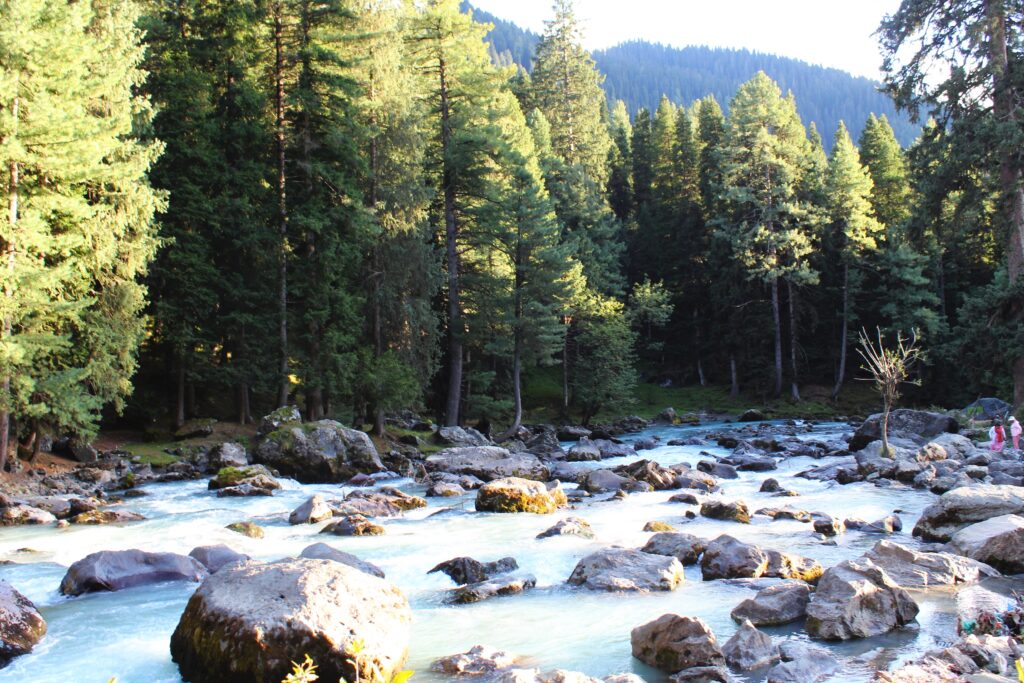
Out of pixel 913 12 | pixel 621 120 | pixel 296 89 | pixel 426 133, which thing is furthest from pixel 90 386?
pixel 621 120

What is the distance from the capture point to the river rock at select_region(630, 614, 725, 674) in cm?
638

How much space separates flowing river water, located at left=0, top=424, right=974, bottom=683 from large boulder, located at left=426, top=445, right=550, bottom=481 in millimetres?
4073

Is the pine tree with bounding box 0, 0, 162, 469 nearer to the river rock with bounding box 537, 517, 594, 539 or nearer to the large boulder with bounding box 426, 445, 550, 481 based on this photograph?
the large boulder with bounding box 426, 445, 550, 481

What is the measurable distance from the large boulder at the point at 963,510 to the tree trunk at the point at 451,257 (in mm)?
19732

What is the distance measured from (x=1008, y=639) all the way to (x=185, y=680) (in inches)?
260

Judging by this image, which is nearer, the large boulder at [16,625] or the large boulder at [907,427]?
the large boulder at [16,625]

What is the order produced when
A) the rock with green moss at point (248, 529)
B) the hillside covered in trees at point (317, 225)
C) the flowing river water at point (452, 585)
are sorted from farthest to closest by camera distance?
the hillside covered in trees at point (317, 225), the rock with green moss at point (248, 529), the flowing river water at point (452, 585)

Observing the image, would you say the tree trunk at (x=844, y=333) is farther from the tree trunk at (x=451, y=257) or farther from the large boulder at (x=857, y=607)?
the large boulder at (x=857, y=607)

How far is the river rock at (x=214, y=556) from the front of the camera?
1021cm

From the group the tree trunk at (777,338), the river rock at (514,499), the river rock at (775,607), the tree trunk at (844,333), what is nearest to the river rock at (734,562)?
the river rock at (775,607)

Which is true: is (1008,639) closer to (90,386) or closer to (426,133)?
(90,386)

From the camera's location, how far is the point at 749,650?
6441mm

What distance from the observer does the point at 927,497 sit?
15141mm

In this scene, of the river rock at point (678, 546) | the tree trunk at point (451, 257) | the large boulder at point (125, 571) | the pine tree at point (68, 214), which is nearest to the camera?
the large boulder at point (125, 571)
